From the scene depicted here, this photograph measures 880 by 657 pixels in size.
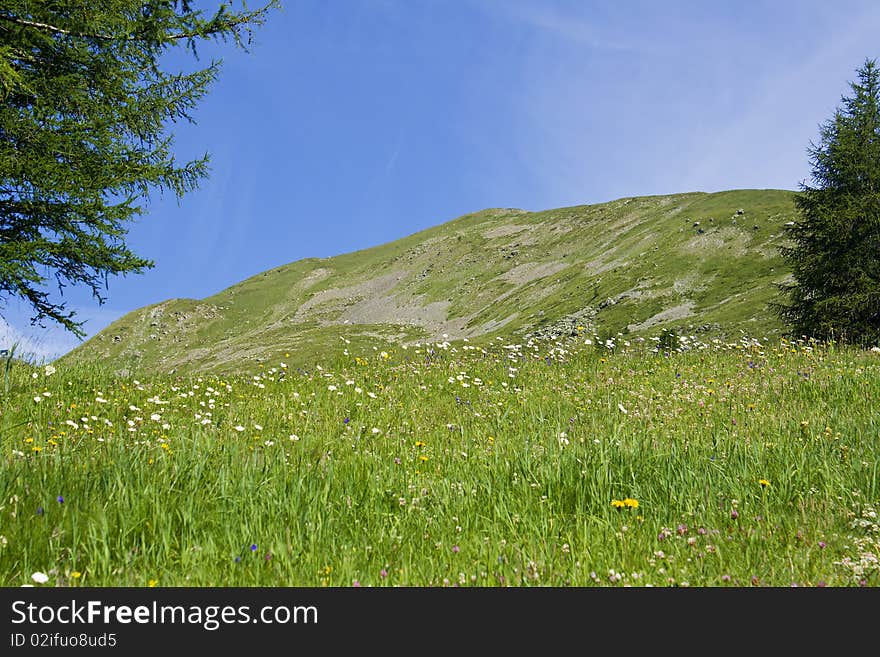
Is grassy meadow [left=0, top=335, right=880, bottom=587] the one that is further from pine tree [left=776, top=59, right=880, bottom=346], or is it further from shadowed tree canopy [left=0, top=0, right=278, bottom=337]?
pine tree [left=776, top=59, right=880, bottom=346]

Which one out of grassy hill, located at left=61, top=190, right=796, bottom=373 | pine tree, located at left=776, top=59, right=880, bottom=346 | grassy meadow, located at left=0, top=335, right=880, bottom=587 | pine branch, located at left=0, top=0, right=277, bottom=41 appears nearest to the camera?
grassy meadow, located at left=0, top=335, right=880, bottom=587

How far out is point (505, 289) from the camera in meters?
98.8

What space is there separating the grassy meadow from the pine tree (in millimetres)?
20654

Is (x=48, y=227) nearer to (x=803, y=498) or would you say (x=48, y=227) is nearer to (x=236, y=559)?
(x=236, y=559)

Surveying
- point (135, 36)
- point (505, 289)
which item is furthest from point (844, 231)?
point (505, 289)

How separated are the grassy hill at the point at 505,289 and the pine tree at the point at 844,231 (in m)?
11.9

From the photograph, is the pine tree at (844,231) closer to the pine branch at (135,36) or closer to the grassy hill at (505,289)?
the grassy hill at (505,289)

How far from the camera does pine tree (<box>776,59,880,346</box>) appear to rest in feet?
87.7

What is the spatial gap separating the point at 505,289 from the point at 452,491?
94.6 meters

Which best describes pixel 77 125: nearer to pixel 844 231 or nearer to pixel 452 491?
pixel 452 491

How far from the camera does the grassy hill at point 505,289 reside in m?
56.6

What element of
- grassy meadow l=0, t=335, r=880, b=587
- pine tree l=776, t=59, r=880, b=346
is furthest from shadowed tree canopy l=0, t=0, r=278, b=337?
pine tree l=776, t=59, r=880, b=346
